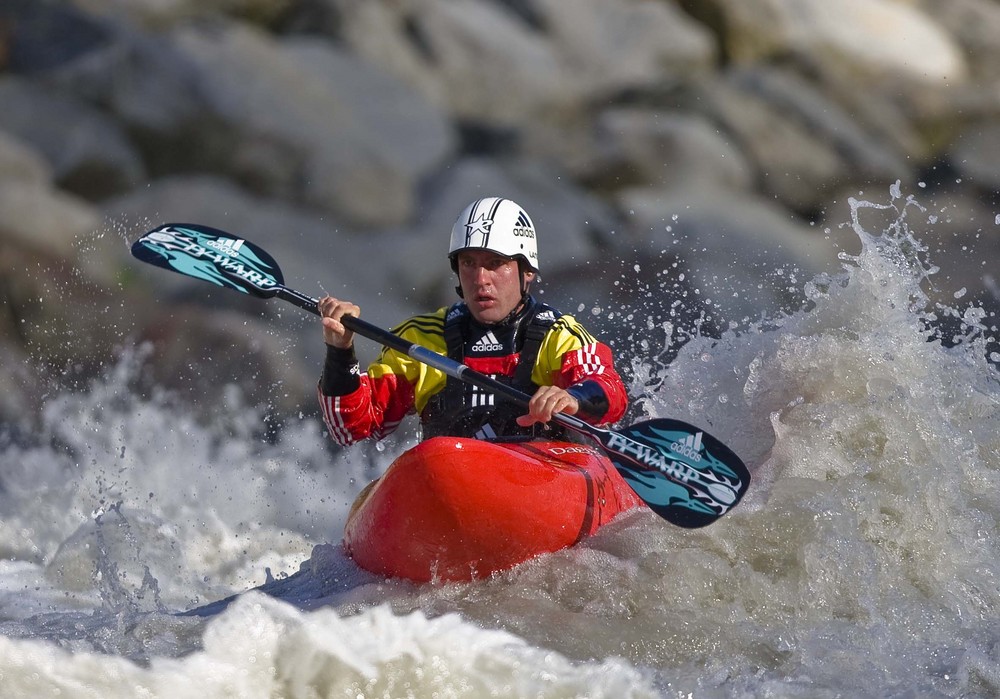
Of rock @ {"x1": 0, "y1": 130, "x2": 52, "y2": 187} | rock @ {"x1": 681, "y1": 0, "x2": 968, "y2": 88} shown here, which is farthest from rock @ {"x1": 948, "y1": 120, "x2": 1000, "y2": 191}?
rock @ {"x1": 0, "y1": 130, "x2": 52, "y2": 187}

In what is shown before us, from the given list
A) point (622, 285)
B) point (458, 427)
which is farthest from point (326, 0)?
point (458, 427)

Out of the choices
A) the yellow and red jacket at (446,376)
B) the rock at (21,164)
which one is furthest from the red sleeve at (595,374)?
the rock at (21,164)

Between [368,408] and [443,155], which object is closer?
[368,408]

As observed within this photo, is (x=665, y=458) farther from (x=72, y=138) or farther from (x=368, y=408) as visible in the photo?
(x=72, y=138)

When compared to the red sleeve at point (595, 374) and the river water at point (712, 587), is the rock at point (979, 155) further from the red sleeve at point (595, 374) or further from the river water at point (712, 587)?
the red sleeve at point (595, 374)

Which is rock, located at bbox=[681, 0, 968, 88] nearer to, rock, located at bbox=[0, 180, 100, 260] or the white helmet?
rock, located at bbox=[0, 180, 100, 260]

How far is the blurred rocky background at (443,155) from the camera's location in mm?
6414

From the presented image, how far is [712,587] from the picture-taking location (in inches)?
114

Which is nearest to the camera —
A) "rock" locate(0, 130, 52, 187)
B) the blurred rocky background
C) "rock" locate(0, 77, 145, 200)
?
the blurred rocky background

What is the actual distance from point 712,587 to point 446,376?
0.99 metres

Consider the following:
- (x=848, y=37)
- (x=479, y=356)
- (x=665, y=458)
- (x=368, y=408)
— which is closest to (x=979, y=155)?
(x=848, y=37)

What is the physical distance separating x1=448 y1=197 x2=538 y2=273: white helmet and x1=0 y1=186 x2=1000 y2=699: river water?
0.83 meters

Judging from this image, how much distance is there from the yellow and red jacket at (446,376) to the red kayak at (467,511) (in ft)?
0.80

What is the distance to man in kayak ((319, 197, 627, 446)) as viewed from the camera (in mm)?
3240
